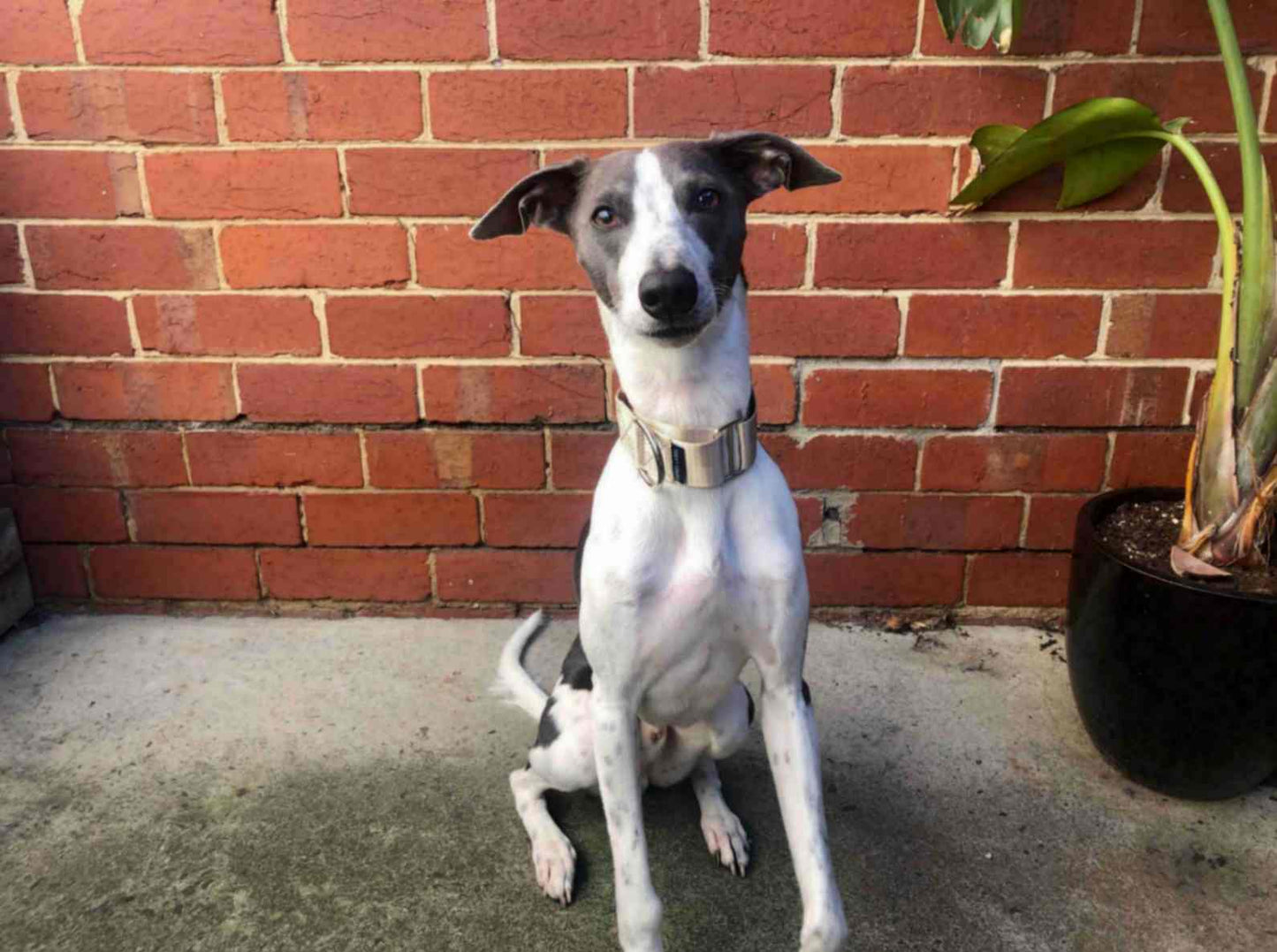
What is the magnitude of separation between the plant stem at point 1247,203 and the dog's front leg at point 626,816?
1469mm

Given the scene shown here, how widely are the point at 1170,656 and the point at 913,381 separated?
0.94 meters

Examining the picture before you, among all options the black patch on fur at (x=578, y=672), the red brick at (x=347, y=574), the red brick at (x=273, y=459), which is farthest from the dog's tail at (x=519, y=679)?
the red brick at (x=273, y=459)

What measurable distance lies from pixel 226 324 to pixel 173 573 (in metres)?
0.82

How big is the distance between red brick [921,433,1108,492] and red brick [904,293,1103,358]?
0.24 m

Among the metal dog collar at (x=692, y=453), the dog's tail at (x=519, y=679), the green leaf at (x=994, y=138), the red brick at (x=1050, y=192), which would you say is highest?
the green leaf at (x=994, y=138)

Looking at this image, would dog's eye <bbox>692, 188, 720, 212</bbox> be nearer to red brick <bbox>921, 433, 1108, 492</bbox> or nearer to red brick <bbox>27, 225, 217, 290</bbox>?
red brick <bbox>921, 433, 1108, 492</bbox>

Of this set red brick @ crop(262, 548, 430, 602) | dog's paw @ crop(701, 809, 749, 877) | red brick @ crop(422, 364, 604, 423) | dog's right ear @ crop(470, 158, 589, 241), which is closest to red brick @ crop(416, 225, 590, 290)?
red brick @ crop(422, 364, 604, 423)

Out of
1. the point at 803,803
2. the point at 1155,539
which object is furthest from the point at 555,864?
the point at 1155,539

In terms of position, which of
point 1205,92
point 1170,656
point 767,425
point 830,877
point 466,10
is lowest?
point 830,877

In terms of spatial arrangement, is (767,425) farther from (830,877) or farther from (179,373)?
(179,373)

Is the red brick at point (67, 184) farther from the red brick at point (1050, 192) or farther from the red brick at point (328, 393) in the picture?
the red brick at point (1050, 192)

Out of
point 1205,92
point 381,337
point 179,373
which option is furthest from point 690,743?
point 1205,92

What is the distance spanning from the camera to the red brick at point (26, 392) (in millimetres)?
2619

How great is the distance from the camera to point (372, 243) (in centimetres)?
246
